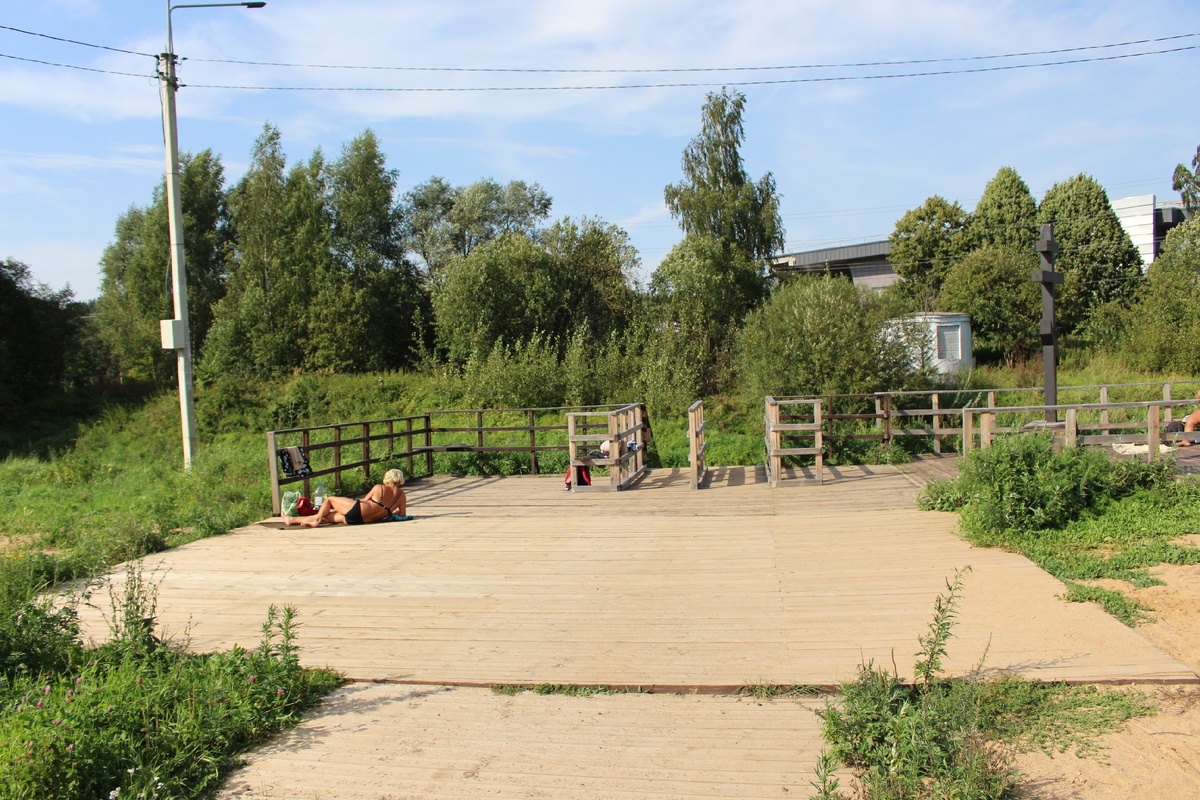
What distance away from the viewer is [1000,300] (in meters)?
28.2

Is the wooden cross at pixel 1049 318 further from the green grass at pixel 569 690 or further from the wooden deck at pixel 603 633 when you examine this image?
the green grass at pixel 569 690

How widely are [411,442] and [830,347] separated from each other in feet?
28.5

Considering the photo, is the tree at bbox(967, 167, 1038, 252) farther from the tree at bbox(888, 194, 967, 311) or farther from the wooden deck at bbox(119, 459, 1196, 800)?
the wooden deck at bbox(119, 459, 1196, 800)

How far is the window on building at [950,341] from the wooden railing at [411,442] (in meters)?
11.9

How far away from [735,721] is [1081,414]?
16.9m

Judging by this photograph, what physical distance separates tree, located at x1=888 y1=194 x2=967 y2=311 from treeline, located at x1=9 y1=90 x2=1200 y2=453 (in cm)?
8

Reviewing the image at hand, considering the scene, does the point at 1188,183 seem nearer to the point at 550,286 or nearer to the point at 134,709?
the point at 550,286

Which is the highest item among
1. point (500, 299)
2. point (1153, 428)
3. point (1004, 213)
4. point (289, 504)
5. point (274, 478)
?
point (1004, 213)

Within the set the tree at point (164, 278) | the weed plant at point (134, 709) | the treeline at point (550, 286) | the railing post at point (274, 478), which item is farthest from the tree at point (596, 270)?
the weed plant at point (134, 709)

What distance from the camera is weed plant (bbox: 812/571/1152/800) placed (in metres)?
3.25

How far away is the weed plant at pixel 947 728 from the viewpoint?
3248 millimetres

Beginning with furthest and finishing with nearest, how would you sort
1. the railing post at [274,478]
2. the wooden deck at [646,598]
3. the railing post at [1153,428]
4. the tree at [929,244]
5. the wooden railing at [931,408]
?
the tree at [929,244]
the wooden railing at [931,408]
the railing post at [274,478]
the railing post at [1153,428]
the wooden deck at [646,598]

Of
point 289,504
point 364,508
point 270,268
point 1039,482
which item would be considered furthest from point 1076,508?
point 270,268

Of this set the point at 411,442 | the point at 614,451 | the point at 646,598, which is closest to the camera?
the point at 646,598
